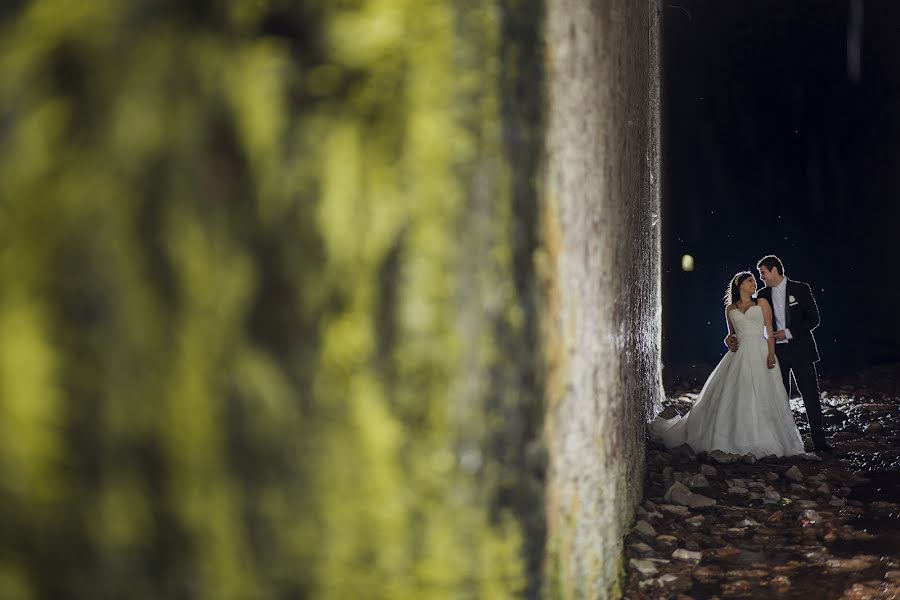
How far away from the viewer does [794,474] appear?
14.8 feet

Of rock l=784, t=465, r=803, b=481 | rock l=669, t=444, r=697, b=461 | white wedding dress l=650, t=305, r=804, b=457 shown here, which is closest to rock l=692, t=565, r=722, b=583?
rock l=784, t=465, r=803, b=481

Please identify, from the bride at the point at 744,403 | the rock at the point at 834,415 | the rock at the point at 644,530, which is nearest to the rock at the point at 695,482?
the rock at the point at 644,530

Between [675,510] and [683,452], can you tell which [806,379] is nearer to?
[683,452]

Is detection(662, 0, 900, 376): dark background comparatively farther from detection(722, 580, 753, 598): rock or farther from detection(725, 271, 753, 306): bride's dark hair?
detection(722, 580, 753, 598): rock

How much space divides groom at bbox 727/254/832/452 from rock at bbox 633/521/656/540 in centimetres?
283

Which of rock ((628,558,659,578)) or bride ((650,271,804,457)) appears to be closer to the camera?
rock ((628,558,659,578))

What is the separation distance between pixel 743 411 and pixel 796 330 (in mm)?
836

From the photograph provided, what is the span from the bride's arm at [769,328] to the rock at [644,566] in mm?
3158

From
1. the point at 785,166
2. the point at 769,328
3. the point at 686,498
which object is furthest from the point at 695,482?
the point at 785,166

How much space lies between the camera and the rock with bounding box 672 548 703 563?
3.10 m

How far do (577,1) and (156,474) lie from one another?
65.9 inches

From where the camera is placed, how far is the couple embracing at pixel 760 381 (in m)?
5.34

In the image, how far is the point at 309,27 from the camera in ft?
4.95

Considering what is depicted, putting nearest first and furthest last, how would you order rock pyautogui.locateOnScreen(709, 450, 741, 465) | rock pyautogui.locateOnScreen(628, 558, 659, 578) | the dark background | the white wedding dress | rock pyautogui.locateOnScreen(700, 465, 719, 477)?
rock pyautogui.locateOnScreen(628, 558, 659, 578)
rock pyautogui.locateOnScreen(700, 465, 719, 477)
rock pyautogui.locateOnScreen(709, 450, 741, 465)
the white wedding dress
the dark background
